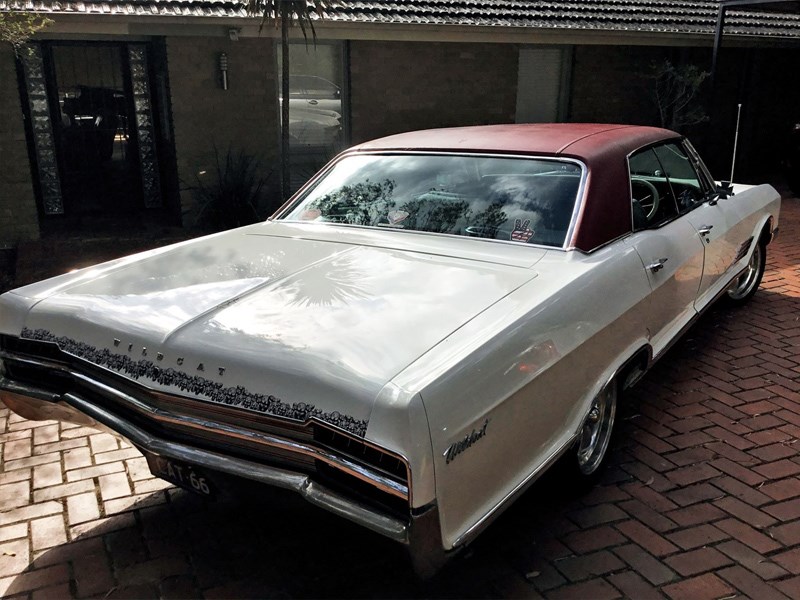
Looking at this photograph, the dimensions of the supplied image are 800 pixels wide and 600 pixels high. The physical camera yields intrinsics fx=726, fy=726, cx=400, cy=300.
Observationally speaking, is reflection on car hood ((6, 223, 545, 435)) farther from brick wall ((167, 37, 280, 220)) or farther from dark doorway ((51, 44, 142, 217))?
dark doorway ((51, 44, 142, 217))

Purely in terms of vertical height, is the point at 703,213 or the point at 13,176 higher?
the point at 703,213

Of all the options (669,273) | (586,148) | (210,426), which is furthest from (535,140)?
(210,426)

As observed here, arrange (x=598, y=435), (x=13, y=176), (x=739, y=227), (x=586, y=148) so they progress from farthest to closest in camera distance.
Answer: (x=13, y=176)
(x=739, y=227)
(x=586, y=148)
(x=598, y=435)

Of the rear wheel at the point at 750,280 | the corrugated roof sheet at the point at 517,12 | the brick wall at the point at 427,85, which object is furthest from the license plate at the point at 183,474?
the brick wall at the point at 427,85

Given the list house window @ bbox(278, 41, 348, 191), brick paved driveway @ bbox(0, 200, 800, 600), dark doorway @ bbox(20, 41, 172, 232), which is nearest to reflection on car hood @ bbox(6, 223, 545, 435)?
brick paved driveway @ bbox(0, 200, 800, 600)

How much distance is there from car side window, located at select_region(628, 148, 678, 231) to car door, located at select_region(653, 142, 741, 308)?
0.04m

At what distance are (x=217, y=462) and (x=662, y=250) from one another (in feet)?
7.98

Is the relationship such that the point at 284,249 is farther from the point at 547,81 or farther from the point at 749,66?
the point at 749,66

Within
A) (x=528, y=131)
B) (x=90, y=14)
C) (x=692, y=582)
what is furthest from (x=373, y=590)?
(x=90, y=14)

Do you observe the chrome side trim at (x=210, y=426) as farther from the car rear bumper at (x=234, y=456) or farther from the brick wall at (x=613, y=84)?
the brick wall at (x=613, y=84)

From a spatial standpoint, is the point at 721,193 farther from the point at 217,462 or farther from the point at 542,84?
the point at 542,84

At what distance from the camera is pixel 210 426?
7.79 ft

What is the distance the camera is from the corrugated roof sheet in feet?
26.2

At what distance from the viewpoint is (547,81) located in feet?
37.5
